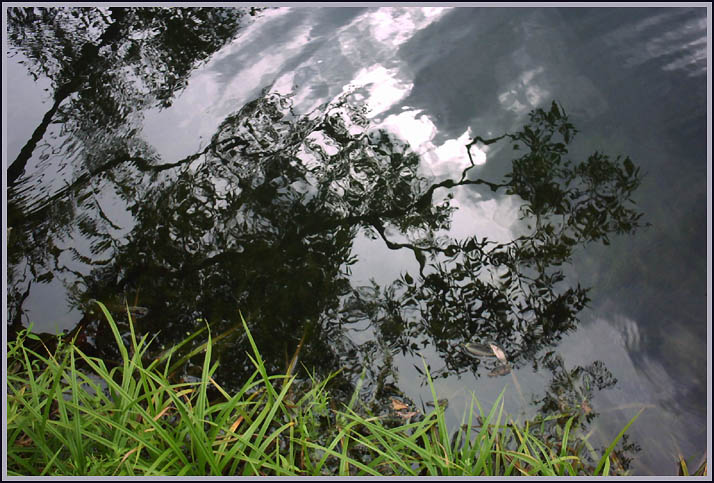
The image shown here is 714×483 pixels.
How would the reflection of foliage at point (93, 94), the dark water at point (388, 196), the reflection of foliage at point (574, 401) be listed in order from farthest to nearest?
1. the reflection of foliage at point (93, 94)
2. the dark water at point (388, 196)
3. the reflection of foliage at point (574, 401)

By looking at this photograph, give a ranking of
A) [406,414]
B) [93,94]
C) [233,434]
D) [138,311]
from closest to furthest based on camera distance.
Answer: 1. [233,434]
2. [406,414]
3. [138,311]
4. [93,94]

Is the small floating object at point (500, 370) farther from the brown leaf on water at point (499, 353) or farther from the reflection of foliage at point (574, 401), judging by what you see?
the reflection of foliage at point (574, 401)

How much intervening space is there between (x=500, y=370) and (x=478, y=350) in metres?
0.09

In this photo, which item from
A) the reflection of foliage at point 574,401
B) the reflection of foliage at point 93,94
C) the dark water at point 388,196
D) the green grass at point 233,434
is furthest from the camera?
the reflection of foliage at point 93,94

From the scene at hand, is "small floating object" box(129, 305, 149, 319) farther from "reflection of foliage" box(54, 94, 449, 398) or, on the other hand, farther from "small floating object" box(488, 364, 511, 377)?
"small floating object" box(488, 364, 511, 377)

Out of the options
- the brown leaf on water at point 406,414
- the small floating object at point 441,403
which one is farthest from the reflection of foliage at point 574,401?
the brown leaf on water at point 406,414

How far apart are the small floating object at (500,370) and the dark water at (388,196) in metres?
0.03

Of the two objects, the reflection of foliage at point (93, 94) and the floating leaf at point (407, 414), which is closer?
the floating leaf at point (407, 414)

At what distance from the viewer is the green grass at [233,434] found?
1164mm

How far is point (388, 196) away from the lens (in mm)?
1666

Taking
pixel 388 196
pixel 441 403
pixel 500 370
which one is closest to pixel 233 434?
pixel 441 403

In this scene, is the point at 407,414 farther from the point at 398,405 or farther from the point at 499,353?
the point at 499,353

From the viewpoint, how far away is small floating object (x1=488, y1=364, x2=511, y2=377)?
143 centimetres

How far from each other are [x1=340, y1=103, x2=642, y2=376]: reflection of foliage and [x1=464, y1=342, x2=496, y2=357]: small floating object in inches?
1.0
